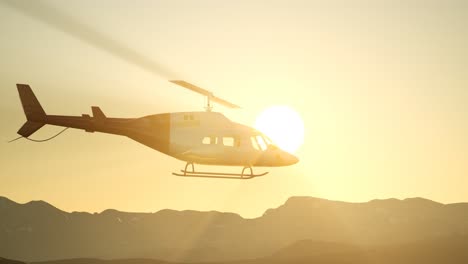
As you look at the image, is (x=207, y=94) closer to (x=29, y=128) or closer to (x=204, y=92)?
(x=204, y=92)

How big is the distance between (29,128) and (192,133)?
47.0 ft

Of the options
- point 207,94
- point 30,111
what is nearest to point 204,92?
point 207,94

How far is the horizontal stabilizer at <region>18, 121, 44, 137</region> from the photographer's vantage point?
49625mm

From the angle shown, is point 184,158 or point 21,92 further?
point 21,92

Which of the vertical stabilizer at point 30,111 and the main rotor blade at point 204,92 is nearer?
the main rotor blade at point 204,92

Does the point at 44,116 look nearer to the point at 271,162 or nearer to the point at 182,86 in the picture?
the point at 182,86

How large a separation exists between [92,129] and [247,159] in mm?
13192

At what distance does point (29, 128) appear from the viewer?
49.7 meters

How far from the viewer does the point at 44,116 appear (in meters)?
49.5

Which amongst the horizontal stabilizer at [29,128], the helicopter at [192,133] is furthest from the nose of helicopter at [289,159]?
the horizontal stabilizer at [29,128]

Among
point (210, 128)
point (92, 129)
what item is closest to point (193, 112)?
point (210, 128)

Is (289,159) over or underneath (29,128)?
underneath

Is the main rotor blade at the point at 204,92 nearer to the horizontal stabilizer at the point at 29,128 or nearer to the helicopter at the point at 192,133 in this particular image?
the helicopter at the point at 192,133

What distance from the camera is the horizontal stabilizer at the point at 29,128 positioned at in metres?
49.6
